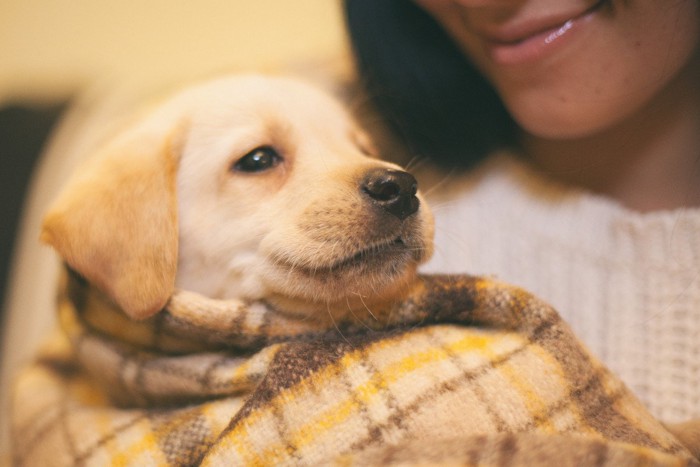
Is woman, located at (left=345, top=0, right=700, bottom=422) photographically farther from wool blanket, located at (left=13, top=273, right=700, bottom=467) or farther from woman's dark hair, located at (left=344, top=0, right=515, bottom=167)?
wool blanket, located at (left=13, top=273, right=700, bottom=467)

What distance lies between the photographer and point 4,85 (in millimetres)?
2303

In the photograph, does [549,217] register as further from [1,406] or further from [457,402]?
[1,406]

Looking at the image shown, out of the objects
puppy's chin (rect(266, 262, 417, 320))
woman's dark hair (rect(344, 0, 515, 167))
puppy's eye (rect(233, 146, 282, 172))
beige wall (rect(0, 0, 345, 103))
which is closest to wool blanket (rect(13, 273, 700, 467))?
puppy's chin (rect(266, 262, 417, 320))

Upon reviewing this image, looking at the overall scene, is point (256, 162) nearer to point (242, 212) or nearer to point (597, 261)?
point (242, 212)

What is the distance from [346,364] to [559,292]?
0.63 metres

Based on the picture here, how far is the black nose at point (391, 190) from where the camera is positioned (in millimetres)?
794

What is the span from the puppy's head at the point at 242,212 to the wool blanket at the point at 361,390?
0.06 metres

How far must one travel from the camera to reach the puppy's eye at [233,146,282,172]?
0.94m

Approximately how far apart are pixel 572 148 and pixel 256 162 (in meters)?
0.74

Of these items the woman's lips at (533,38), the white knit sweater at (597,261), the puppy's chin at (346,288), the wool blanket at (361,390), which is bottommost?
the white knit sweater at (597,261)

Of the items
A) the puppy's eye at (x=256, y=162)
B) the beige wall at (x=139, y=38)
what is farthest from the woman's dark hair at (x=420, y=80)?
the beige wall at (x=139, y=38)

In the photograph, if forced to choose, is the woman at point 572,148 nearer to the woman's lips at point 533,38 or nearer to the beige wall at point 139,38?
the woman's lips at point 533,38

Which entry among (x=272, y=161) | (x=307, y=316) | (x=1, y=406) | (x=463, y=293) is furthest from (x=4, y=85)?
(x=463, y=293)

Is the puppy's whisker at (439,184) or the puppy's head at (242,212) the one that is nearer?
the puppy's head at (242,212)
